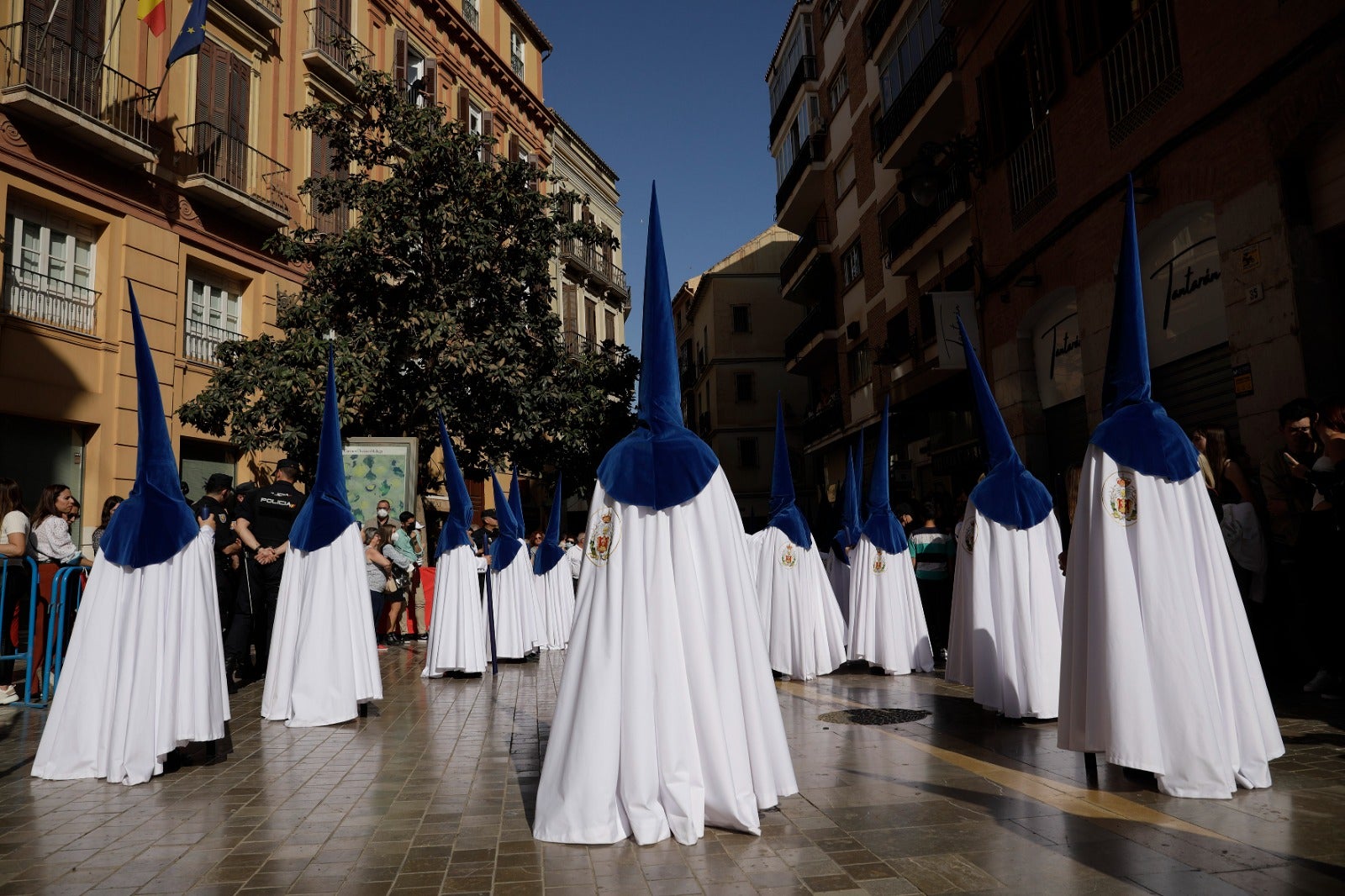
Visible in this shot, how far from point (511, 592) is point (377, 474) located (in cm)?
338

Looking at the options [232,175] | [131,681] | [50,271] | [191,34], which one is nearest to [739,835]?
[131,681]

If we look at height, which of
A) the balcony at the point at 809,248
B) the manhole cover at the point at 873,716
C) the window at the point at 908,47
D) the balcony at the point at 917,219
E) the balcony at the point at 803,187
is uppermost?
the balcony at the point at 803,187

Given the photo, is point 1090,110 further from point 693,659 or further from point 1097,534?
point 693,659

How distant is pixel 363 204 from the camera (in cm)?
1648

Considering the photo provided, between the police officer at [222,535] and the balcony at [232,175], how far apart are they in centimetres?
955

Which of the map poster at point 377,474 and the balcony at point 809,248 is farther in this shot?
the balcony at point 809,248

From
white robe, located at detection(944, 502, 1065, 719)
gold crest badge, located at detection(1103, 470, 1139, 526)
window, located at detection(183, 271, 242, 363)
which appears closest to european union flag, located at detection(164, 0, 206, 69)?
window, located at detection(183, 271, 242, 363)

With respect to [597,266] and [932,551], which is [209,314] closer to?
[932,551]

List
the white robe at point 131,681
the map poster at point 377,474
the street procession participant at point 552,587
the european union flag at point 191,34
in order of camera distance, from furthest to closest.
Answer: the european union flag at point 191,34 → the street procession participant at point 552,587 → the map poster at point 377,474 → the white robe at point 131,681


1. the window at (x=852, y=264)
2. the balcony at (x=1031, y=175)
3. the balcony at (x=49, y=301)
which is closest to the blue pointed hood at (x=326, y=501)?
the balcony at (x=49, y=301)

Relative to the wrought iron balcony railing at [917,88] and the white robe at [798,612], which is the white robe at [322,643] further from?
the wrought iron balcony railing at [917,88]

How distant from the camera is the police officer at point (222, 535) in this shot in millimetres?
9852

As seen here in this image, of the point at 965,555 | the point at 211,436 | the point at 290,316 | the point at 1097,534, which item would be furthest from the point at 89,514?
the point at 1097,534

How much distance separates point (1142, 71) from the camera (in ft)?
37.7
